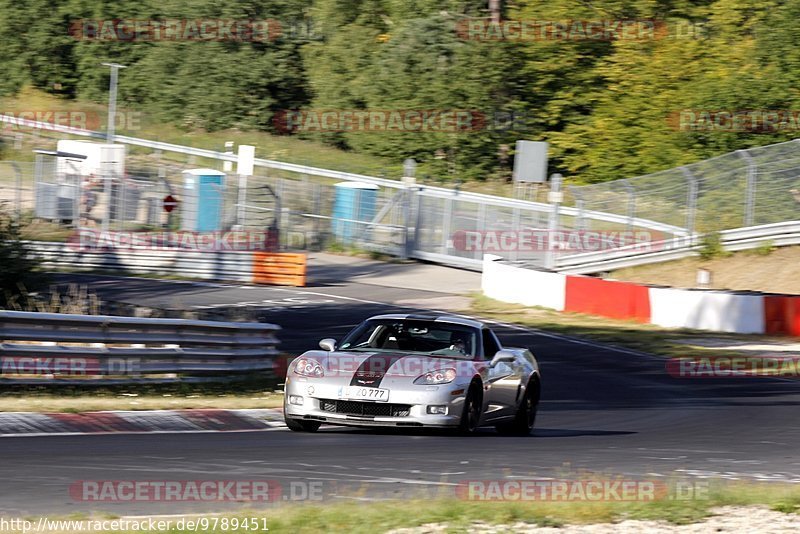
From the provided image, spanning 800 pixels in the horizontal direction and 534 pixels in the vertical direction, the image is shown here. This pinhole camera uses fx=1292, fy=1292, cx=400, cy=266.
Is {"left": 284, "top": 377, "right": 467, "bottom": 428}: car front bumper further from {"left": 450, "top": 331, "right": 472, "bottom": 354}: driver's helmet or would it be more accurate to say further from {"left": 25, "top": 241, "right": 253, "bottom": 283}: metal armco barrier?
{"left": 25, "top": 241, "right": 253, "bottom": 283}: metal armco barrier

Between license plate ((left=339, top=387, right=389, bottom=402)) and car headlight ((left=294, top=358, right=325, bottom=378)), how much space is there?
31 cm

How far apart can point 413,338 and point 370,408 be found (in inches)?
51.1

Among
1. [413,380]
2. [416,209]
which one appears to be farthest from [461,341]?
[416,209]

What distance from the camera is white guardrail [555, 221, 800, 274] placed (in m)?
33.3

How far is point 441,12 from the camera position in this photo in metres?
56.7

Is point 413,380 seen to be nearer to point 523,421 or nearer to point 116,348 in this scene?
point 523,421

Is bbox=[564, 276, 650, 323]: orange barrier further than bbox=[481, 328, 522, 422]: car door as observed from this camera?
Yes

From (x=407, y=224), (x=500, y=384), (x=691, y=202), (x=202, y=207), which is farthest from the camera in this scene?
(x=407, y=224)

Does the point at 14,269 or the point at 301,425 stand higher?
the point at 14,269

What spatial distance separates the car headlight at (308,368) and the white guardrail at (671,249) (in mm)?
23524

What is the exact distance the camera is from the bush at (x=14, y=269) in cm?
1727

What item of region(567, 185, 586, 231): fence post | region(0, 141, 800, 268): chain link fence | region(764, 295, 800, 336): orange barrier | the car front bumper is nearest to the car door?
the car front bumper

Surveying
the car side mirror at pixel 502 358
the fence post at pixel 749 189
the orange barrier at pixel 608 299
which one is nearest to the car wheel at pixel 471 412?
the car side mirror at pixel 502 358

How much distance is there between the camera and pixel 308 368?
11258mm
